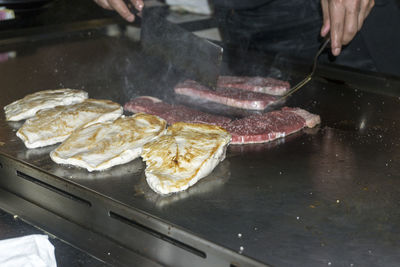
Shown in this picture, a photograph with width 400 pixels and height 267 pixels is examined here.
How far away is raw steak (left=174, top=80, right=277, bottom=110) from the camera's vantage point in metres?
2.89

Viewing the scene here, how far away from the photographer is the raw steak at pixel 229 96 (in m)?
2.89

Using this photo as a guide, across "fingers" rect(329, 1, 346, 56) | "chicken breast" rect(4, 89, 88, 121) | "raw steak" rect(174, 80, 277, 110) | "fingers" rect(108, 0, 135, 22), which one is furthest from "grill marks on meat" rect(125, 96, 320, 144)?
"fingers" rect(108, 0, 135, 22)

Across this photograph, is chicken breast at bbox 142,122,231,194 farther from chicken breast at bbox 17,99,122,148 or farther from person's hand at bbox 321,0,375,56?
person's hand at bbox 321,0,375,56

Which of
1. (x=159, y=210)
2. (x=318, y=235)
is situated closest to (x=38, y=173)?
(x=159, y=210)

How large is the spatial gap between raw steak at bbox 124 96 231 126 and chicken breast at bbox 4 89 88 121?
0.31m

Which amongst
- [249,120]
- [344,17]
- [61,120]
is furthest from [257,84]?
[61,120]

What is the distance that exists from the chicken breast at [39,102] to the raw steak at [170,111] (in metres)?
0.31

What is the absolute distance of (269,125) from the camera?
8.29 feet

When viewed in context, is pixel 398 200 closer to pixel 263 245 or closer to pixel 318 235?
pixel 318 235

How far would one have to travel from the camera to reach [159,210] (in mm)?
1829

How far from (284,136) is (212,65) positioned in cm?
66

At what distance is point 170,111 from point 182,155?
2.29 ft

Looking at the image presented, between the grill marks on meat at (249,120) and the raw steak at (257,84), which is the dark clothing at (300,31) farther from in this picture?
the grill marks on meat at (249,120)

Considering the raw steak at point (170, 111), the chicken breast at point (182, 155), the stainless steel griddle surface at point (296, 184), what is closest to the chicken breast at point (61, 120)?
the stainless steel griddle surface at point (296, 184)
